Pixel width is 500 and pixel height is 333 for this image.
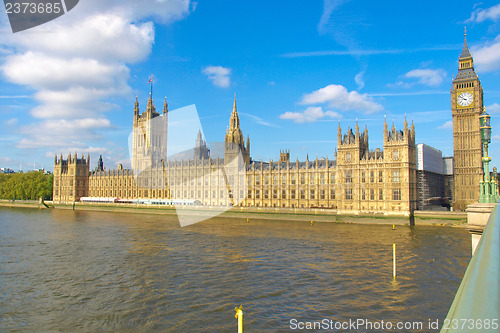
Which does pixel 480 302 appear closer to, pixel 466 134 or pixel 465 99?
pixel 466 134

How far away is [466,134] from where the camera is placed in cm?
8212

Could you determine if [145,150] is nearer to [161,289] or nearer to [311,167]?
[311,167]

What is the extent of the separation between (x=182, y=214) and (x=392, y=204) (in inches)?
1947

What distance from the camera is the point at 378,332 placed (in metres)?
18.0

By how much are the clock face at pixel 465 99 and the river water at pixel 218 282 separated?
166 feet

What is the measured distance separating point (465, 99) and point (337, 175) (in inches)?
1431

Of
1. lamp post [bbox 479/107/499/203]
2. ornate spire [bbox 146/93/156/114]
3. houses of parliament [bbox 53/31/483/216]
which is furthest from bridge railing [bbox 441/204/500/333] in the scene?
ornate spire [bbox 146/93/156/114]

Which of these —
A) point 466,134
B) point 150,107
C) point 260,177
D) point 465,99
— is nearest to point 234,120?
point 260,177

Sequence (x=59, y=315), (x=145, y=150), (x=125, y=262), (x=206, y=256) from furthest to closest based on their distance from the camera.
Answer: (x=145, y=150) → (x=206, y=256) → (x=125, y=262) → (x=59, y=315)

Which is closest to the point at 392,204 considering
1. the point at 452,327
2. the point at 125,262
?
the point at 125,262

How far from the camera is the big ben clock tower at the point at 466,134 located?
8075 centimetres

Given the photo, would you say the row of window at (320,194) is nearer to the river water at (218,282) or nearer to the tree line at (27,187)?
the river water at (218,282)

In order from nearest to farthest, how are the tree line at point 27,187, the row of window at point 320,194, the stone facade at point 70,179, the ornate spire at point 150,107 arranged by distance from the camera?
the row of window at point 320,194, the tree line at point 27,187, the stone facade at point 70,179, the ornate spire at point 150,107

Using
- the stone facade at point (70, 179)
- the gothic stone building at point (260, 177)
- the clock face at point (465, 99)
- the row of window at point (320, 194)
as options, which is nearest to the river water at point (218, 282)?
the row of window at point (320, 194)
